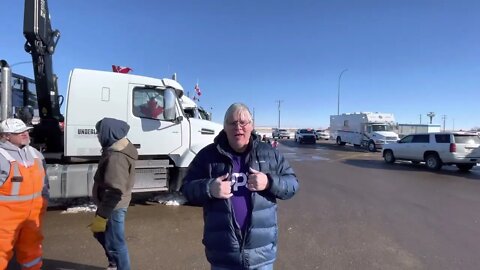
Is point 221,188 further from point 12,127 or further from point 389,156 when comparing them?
point 389,156

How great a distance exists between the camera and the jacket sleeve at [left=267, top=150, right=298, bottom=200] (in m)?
2.26

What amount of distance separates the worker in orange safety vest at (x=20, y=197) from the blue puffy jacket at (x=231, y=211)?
68.4 inches

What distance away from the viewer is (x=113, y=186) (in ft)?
10.7

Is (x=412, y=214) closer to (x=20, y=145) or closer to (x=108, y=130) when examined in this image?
(x=108, y=130)

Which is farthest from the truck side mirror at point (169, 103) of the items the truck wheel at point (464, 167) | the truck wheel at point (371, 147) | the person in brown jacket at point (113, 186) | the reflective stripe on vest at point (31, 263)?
the truck wheel at point (371, 147)

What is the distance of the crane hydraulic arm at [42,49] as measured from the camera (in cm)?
707

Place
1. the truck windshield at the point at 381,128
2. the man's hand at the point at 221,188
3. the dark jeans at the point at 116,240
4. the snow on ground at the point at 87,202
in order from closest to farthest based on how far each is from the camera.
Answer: the man's hand at the point at 221,188, the dark jeans at the point at 116,240, the snow on ground at the point at 87,202, the truck windshield at the point at 381,128

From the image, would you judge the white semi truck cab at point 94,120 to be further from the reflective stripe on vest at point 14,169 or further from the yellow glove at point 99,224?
the reflective stripe on vest at point 14,169

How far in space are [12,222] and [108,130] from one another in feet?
3.83

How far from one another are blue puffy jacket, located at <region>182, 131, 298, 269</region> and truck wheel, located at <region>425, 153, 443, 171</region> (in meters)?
15.0

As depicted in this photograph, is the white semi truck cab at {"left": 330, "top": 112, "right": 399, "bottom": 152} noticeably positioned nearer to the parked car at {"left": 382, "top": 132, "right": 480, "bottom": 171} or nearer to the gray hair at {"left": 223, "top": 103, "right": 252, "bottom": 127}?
the parked car at {"left": 382, "top": 132, "right": 480, "bottom": 171}

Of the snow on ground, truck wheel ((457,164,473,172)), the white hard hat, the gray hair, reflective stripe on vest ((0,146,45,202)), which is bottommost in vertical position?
the snow on ground

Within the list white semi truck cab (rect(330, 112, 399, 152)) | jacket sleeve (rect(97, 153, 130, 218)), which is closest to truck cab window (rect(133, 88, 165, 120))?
jacket sleeve (rect(97, 153, 130, 218))

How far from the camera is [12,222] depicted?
3053mm
